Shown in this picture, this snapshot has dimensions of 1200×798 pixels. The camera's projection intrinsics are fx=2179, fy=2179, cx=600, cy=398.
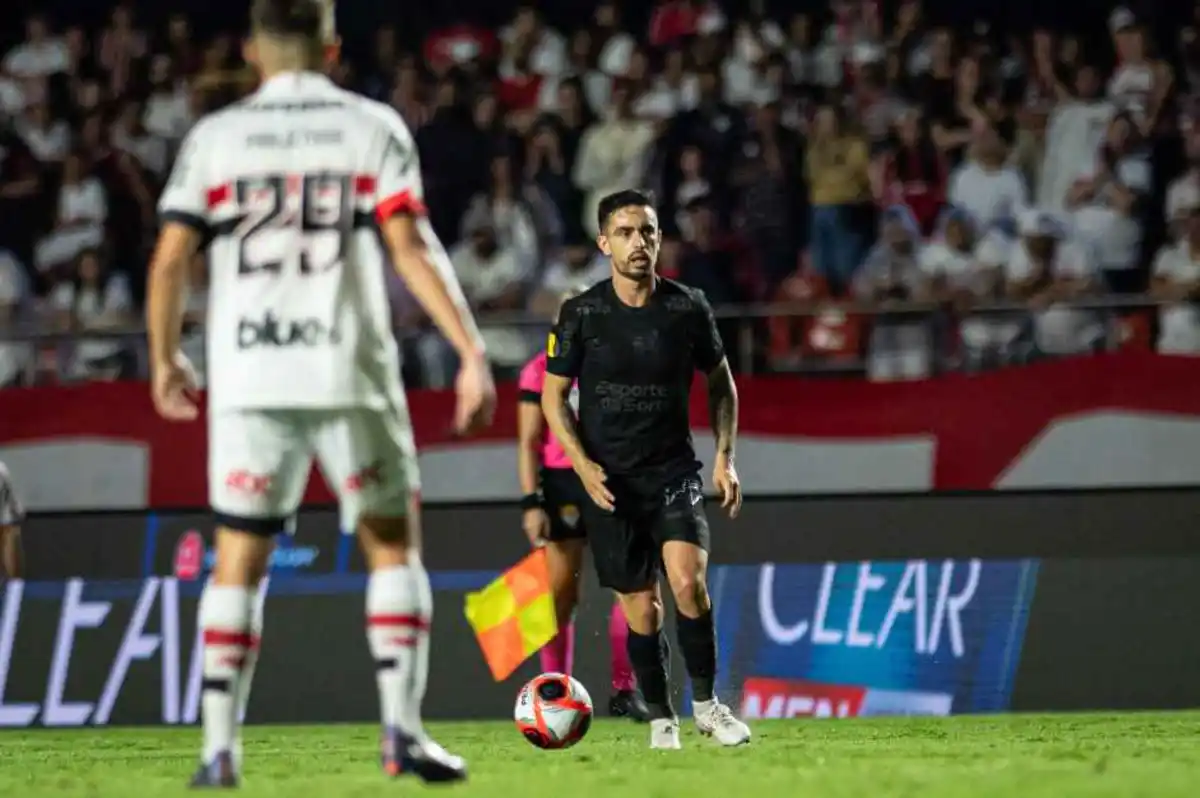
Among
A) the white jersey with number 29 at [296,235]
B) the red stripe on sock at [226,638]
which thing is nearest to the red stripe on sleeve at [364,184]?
the white jersey with number 29 at [296,235]

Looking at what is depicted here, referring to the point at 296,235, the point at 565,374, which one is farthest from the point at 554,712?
the point at 296,235

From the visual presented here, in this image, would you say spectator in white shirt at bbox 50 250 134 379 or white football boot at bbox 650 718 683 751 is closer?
white football boot at bbox 650 718 683 751

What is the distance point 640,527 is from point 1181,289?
6.37m

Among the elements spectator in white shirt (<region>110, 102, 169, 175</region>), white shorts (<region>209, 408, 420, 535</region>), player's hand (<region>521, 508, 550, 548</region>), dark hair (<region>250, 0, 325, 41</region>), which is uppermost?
spectator in white shirt (<region>110, 102, 169, 175</region>)

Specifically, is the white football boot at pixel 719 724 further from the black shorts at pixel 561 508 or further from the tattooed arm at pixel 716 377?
the black shorts at pixel 561 508

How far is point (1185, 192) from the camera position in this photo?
49.5ft

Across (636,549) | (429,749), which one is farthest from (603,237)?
(429,749)

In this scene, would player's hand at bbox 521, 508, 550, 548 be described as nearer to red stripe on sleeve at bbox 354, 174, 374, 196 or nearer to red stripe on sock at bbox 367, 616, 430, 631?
red stripe on sock at bbox 367, 616, 430, 631

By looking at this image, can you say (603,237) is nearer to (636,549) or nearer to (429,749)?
(636,549)

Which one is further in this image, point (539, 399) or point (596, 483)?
point (539, 399)

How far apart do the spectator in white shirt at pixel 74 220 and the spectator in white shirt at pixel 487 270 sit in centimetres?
309

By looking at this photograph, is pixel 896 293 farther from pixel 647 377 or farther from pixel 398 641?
pixel 398 641

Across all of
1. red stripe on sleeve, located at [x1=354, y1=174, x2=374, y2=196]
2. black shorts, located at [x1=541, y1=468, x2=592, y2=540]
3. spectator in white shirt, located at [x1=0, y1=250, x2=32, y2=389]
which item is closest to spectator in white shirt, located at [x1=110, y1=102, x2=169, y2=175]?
spectator in white shirt, located at [x1=0, y1=250, x2=32, y2=389]

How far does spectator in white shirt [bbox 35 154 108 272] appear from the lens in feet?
57.1
